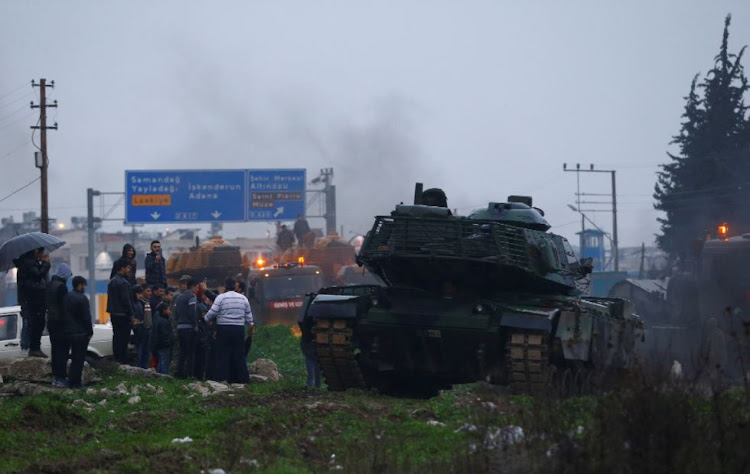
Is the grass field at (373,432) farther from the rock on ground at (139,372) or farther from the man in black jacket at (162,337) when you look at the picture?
the man in black jacket at (162,337)

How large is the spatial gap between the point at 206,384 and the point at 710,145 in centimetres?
3550

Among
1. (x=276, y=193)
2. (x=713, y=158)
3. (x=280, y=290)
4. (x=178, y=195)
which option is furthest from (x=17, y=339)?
(x=713, y=158)

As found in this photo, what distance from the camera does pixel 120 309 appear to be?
16.8 meters

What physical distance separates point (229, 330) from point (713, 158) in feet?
112

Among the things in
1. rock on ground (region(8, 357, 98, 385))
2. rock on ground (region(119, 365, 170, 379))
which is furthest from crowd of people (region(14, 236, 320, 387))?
A: rock on ground (region(119, 365, 170, 379))

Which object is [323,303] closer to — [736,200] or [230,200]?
[230,200]

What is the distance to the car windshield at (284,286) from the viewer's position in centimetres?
3456

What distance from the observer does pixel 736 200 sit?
4506cm

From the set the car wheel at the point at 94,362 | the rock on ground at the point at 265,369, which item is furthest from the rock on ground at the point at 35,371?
the rock on ground at the point at 265,369

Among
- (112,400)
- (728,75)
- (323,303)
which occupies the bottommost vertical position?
(112,400)

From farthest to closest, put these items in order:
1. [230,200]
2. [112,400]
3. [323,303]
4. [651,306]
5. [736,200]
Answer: [736,200], [230,200], [651,306], [323,303], [112,400]

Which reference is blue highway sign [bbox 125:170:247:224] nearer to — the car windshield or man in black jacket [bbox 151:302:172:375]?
the car windshield

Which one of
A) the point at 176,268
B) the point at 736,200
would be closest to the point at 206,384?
the point at 176,268

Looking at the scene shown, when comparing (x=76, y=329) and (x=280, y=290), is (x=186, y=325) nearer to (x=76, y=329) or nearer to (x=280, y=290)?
(x=76, y=329)
